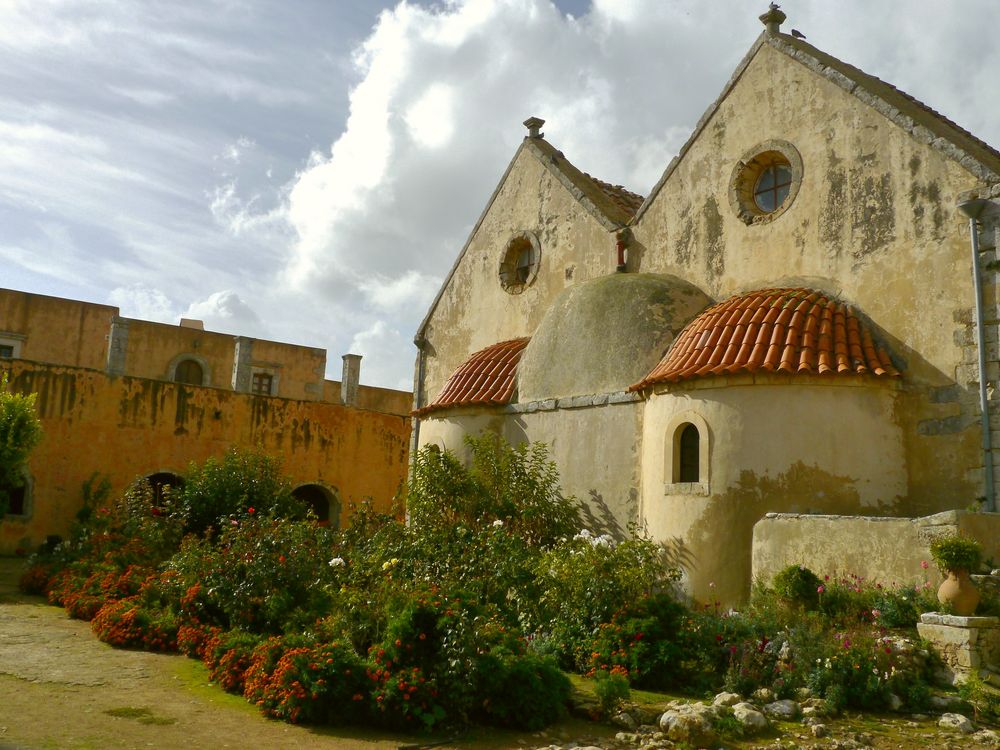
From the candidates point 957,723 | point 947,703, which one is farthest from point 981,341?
point 957,723

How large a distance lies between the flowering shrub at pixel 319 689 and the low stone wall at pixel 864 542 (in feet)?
17.0

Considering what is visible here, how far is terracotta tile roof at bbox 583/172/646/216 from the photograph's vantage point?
1693 centimetres

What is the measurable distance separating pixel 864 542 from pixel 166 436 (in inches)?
657

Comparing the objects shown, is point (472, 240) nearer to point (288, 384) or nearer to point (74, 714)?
point (74, 714)

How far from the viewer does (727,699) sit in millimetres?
7598

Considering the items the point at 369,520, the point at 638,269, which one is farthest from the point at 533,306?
the point at 369,520

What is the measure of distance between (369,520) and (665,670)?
19.9 feet

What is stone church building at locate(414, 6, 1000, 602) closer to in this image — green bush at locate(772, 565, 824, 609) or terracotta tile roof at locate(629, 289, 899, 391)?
terracotta tile roof at locate(629, 289, 899, 391)

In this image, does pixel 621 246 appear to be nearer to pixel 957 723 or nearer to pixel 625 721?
pixel 625 721

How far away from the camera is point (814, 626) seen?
27.7 ft

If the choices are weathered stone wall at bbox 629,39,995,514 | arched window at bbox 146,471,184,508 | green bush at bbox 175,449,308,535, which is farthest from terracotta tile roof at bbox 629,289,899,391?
arched window at bbox 146,471,184,508

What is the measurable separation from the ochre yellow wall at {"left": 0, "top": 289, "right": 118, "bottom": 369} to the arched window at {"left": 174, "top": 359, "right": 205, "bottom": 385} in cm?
244

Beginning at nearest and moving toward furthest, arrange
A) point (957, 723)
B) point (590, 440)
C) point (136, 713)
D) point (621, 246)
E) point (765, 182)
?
1. point (136, 713)
2. point (957, 723)
3. point (765, 182)
4. point (590, 440)
5. point (621, 246)

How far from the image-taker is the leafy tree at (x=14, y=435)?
1461 cm
